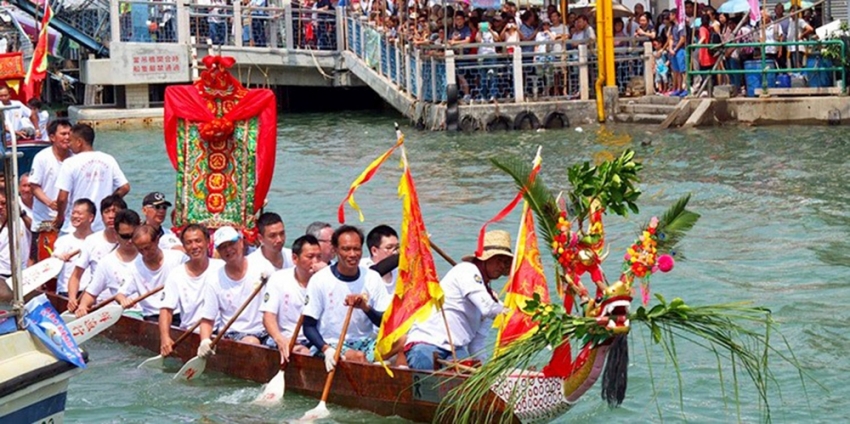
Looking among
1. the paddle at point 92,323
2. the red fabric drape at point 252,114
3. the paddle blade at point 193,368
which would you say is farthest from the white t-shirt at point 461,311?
the red fabric drape at point 252,114

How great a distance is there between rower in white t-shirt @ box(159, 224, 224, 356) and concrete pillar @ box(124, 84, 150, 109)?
19.8m

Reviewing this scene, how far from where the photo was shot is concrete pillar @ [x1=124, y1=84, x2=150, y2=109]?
30344 mm

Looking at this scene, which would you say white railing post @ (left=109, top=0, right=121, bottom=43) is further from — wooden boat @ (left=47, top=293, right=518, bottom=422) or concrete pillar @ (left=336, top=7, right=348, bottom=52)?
wooden boat @ (left=47, top=293, right=518, bottom=422)

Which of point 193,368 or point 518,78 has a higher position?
point 518,78

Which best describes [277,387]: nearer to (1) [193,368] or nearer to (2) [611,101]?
(1) [193,368]

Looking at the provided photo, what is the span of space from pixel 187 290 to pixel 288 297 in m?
1.18

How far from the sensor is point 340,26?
31.3m

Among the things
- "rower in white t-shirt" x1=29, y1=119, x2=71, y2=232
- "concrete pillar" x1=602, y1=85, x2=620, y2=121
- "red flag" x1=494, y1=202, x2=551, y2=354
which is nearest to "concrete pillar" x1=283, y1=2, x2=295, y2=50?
"concrete pillar" x1=602, y1=85, x2=620, y2=121

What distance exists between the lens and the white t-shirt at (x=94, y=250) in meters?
12.1

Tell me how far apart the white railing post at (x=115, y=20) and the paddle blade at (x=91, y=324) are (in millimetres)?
22572

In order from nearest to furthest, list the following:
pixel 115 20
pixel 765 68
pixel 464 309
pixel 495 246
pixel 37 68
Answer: pixel 495 246 → pixel 464 309 → pixel 37 68 → pixel 765 68 → pixel 115 20

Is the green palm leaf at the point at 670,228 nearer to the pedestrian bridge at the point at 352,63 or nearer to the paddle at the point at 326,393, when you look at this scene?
the paddle at the point at 326,393

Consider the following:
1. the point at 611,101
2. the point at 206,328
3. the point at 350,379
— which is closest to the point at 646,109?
the point at 611,101

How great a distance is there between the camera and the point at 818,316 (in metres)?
12.7
